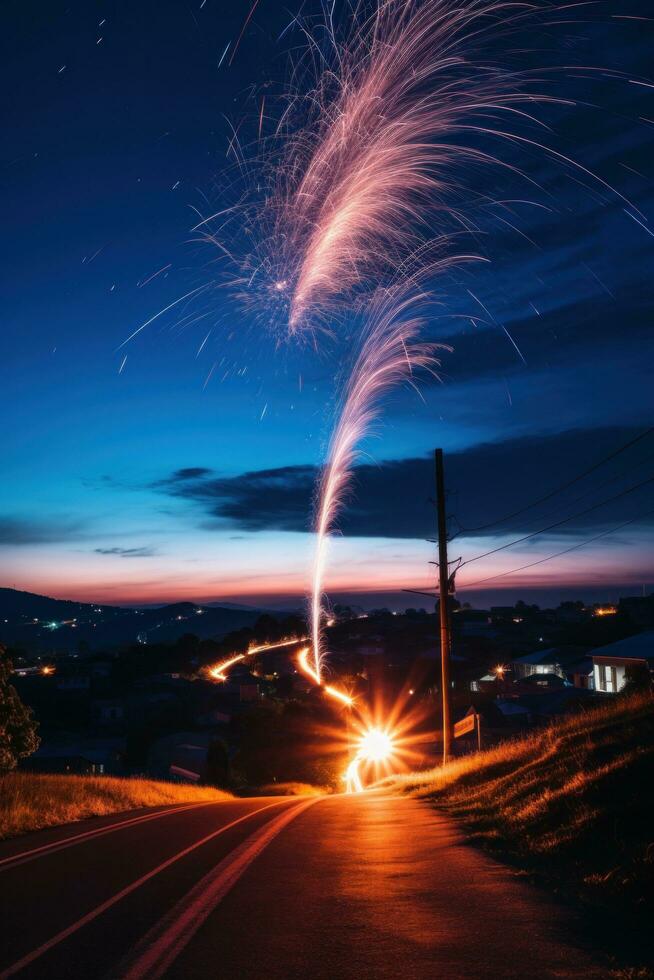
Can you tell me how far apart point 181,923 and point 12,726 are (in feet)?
50.8

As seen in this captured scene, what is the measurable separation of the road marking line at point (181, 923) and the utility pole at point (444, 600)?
14401 mm

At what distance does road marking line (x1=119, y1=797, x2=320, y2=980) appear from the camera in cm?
529

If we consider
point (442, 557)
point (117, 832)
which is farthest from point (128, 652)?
point (117, 832)

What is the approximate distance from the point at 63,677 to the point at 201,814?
9187 cm

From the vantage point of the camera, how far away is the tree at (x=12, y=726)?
1964cm

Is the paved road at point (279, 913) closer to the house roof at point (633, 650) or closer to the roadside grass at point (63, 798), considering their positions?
the roadside grass at point (63, 798)

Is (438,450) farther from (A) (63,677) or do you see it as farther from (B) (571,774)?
(A) (63,677)

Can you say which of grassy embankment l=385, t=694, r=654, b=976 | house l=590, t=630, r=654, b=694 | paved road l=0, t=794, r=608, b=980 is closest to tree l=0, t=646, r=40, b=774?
paved road l=0, t=794, r=608, b=980

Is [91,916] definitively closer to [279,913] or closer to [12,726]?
[279,913]

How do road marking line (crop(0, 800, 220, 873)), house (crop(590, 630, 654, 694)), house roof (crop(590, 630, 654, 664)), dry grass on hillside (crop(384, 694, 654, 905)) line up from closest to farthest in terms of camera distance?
dry grass on hillside (crop(384, 694, 654, 905)) < road marking line (crop(0, 800, 220, 873)) < house roof (crop(590, 630, 654, 664)) < house (crop(590, 630, 654, 694))

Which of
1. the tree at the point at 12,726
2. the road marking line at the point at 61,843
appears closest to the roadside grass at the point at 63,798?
the tree at the point at 12,726

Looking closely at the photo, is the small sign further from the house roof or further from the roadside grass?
the house roof

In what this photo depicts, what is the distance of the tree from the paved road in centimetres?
904

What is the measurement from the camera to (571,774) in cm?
1112
